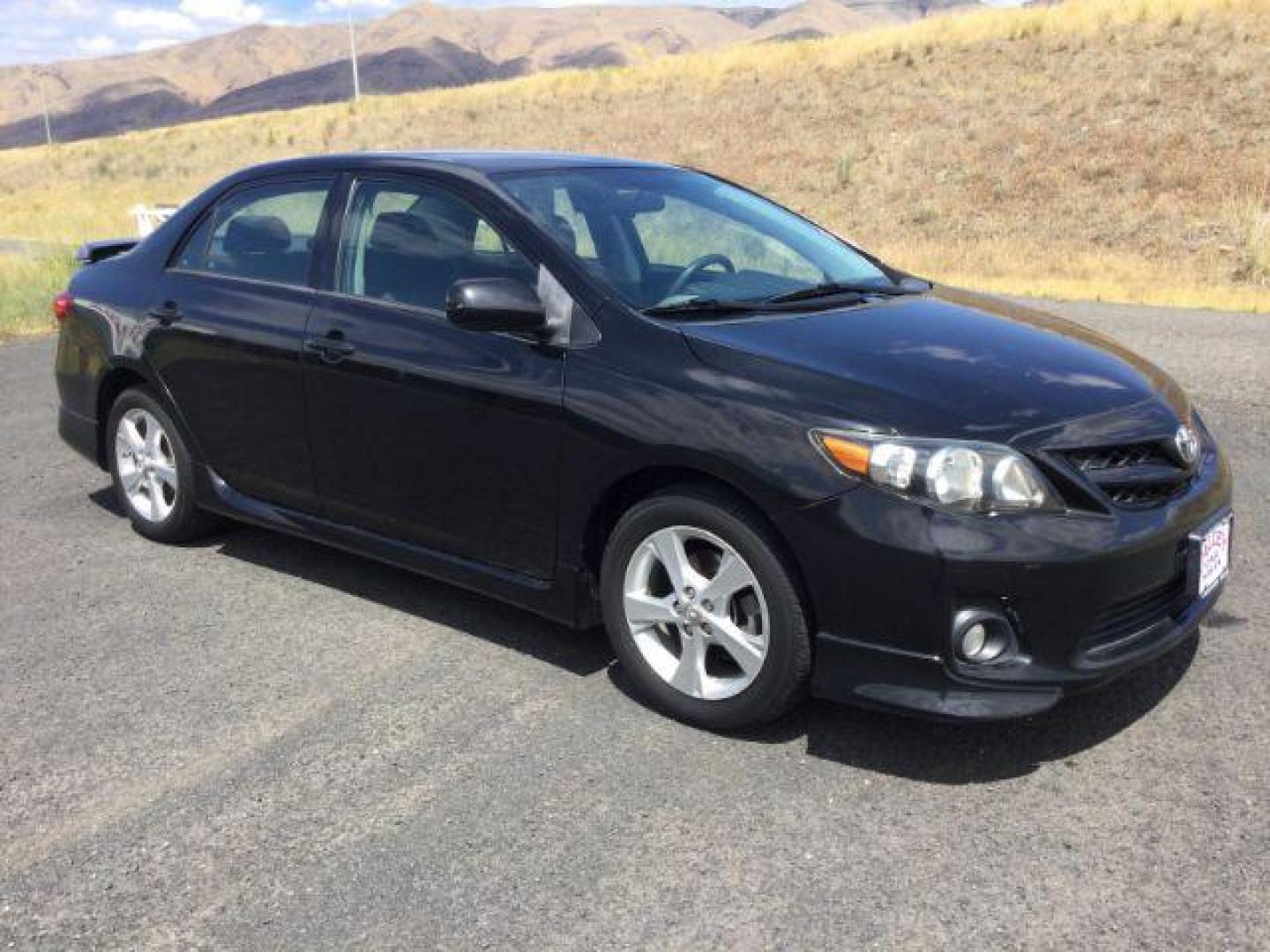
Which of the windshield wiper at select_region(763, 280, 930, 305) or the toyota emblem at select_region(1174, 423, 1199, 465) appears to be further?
the windshield wiper at select_region(763, 280, 930, 305)

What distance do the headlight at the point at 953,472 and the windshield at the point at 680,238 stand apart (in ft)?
3.25

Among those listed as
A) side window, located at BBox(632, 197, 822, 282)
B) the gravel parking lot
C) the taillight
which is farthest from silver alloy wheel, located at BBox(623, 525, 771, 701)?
the taillight

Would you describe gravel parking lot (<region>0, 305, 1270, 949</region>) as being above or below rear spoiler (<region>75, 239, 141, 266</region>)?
below

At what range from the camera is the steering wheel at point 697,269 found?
160 inches

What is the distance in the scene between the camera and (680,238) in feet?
14.9

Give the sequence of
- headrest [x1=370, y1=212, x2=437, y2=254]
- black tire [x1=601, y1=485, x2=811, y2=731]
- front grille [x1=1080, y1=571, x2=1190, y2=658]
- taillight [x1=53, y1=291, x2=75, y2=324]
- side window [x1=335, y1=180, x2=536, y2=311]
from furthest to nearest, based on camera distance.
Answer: taillight [x1=53, y1=291, x2=75, y2=324] → headrest [x1=370, y1=212, x2=437, y2=254] → side window [x1=335, y1=180, x2=536, y2=311] → black tire [x1=601, y1=485, x2=811, y2=731] → front grille [x1=1080, y1=571, x2=1190, y2=658]

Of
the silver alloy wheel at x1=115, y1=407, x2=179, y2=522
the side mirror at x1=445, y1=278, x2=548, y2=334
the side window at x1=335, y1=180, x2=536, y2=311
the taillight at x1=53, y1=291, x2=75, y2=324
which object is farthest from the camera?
the taillight at x1=53, y1=291, x2=75, y2=324

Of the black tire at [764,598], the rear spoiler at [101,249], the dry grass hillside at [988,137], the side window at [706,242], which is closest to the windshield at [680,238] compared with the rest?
the side window at [706,242]

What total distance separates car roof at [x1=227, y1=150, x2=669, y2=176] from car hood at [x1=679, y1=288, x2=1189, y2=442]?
118 cm

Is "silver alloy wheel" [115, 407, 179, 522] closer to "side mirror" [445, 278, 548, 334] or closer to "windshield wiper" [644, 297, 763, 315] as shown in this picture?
"side mirror" [445, 278, 548, 334]

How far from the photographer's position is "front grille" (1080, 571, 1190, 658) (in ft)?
10.7

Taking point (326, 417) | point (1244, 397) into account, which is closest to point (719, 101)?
point (1244, 397)

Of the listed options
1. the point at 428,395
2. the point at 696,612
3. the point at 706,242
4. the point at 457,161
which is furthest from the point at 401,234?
the point at 696,612

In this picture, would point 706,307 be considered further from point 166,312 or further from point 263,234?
point 166,312
